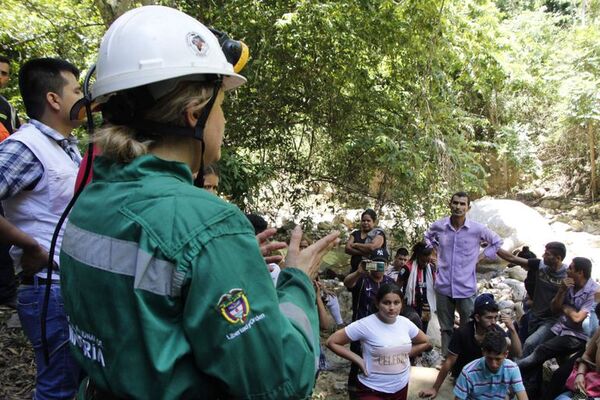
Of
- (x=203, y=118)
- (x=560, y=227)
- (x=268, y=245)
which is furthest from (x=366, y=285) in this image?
(x=560, y=227)

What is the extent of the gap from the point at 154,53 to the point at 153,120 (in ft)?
0.53

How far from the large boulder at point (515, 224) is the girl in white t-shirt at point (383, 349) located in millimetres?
8310

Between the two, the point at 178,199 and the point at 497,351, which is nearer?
the point at 178,199

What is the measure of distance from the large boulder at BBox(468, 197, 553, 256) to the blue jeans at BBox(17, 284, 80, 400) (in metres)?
10.9

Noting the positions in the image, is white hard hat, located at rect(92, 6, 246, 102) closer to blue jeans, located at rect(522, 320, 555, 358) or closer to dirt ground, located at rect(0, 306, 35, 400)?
dirt ground, located at rect(0, 306, 35, 400)

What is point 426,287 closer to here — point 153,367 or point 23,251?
point 23,251

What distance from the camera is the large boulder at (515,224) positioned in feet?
37.3

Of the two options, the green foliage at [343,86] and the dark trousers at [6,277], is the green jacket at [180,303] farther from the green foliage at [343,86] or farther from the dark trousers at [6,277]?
the green foliage at [343,86]

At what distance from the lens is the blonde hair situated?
111 cm

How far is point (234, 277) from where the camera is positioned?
3.06ft

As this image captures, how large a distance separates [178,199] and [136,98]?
334 mm

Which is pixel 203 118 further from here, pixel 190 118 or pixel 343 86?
pixel 343 86

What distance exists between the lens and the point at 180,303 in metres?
0.95

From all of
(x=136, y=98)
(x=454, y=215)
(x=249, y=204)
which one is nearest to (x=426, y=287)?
(x=454, y=215)
